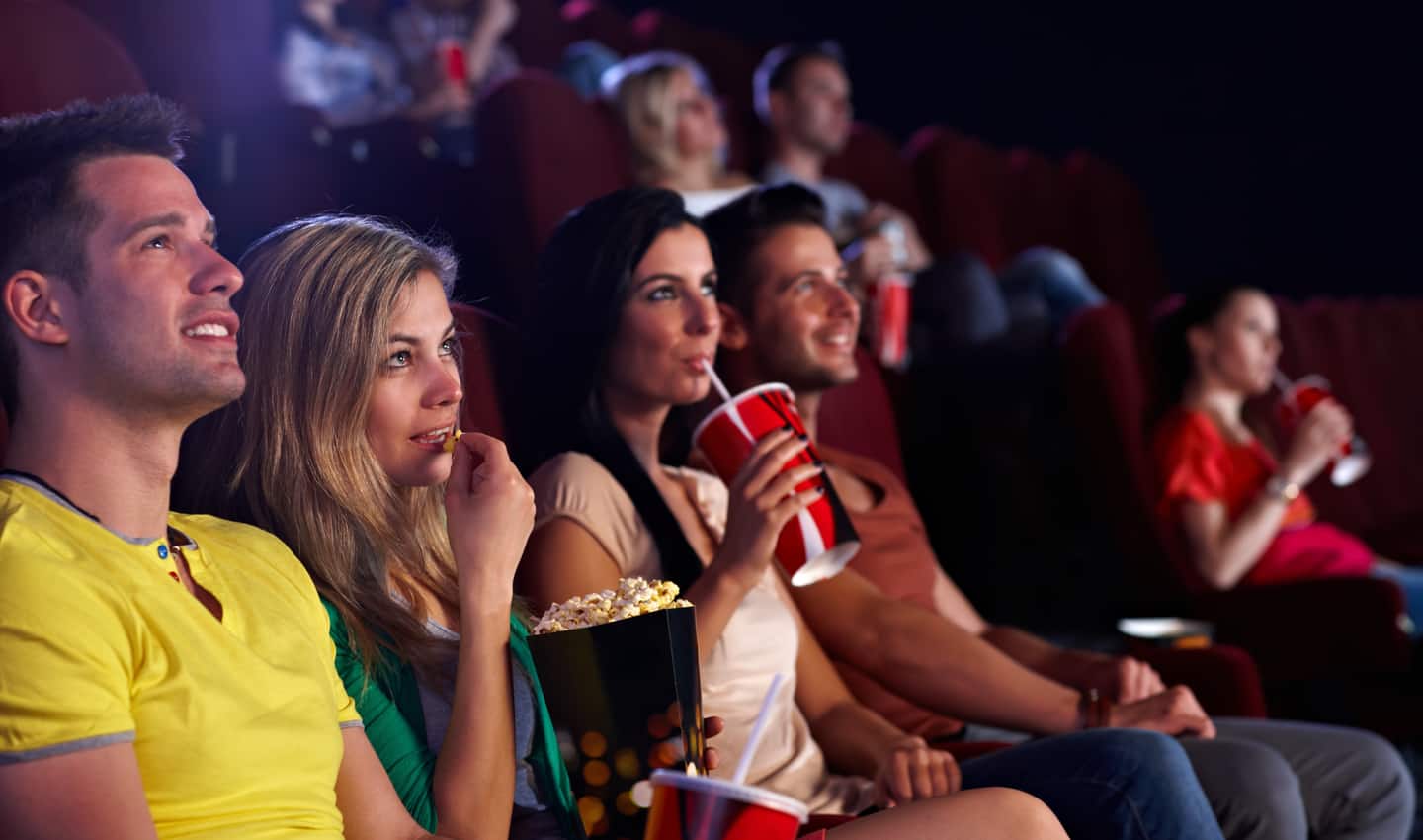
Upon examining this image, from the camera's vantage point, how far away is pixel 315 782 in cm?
71

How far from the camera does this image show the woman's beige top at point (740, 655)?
1061mm

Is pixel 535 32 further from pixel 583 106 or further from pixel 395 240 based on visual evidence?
pixel 395 240

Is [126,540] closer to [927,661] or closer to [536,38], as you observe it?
[927,661]

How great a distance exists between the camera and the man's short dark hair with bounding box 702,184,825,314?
1.42m

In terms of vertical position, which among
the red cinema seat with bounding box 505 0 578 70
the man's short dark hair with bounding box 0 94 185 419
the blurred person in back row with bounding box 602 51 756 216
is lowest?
the man's short dark hair with bounding box 0 94 185 419

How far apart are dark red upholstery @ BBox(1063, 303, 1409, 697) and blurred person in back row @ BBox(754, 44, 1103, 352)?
1.47ft

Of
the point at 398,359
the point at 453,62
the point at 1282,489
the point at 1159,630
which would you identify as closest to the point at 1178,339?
the point at 1282,489

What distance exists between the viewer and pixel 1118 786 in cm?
105

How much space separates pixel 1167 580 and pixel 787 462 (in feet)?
3.83

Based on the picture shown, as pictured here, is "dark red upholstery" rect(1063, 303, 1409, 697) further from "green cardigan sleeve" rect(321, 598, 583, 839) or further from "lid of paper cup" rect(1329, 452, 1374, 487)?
"green cardigan sleeve" rect(321, 598, 583, 839)

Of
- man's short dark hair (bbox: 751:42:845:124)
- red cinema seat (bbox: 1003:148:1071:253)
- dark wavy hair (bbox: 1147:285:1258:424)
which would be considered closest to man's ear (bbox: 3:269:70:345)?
dark wavy hair (bbox: 1147:285:1258:424)

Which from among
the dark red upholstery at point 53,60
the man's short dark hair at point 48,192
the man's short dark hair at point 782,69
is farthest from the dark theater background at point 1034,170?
the man's short dark hair at point 782,69

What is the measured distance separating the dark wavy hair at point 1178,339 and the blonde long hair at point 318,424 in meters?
1.63

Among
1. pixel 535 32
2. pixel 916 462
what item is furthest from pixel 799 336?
pixel 535 32
